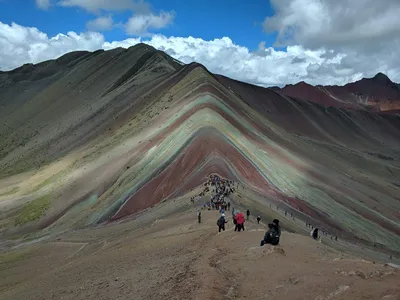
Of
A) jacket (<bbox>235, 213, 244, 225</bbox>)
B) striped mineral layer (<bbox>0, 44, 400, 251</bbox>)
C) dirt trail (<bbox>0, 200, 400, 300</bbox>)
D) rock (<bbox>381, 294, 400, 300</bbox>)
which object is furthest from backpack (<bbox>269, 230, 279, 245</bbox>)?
striped mineral layer (<bbox>0, 44, 400, 251</bbox>)

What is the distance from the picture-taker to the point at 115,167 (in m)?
52.4

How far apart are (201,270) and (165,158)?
3188 cm

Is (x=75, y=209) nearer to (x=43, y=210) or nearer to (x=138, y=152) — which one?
(x=43, y=210)

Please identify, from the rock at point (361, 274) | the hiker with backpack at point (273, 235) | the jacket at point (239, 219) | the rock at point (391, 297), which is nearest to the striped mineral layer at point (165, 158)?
the jacket at point (239, 219)

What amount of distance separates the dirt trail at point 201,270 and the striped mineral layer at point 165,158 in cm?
1382

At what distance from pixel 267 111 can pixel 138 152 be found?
67636 mm

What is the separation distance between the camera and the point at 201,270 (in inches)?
524

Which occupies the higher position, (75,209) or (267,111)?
(267,111)

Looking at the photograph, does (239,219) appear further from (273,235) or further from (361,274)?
(361,274)

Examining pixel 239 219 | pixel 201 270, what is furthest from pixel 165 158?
pixel 201 270

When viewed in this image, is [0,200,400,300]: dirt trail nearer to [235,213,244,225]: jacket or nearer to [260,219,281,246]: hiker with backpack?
[260,219,281,246]: hiker with backpack

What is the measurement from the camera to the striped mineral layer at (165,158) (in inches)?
1567

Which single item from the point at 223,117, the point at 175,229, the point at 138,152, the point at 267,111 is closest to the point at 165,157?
the point at 138,152

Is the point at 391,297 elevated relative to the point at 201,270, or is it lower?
elevated
